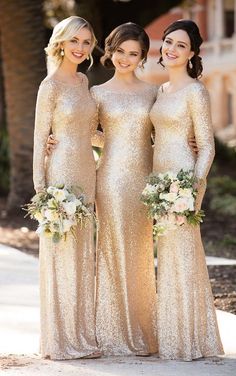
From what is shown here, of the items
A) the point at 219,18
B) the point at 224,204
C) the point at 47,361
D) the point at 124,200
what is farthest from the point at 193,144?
the point at 219,18

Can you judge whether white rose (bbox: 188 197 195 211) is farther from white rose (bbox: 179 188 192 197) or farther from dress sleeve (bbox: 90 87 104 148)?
dress sleeve (bbox: 90 87 104 148)

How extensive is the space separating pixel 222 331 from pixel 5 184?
11527 millimetres

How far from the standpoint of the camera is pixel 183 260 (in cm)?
763

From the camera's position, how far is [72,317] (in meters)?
7.62

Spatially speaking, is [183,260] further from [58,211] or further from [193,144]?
[58,211]

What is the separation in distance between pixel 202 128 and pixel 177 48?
0.57 metres

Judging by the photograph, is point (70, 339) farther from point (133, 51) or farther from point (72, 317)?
point (133, 51)

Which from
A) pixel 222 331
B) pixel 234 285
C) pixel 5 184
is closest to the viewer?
pixel 222 331

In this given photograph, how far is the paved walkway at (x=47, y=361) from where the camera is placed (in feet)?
23.3

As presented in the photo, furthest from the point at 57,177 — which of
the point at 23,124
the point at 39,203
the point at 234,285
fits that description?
the point at 23,124

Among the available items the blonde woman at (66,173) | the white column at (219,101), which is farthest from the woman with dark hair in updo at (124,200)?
the white column at (219,101)

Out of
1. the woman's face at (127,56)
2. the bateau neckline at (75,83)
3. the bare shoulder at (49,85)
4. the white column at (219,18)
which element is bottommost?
the bare shoulder at (49,85)

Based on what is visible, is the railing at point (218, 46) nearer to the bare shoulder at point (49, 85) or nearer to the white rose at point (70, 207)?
the bare shoulder at point (49, 85)

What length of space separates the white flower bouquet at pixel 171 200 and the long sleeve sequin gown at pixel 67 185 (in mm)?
491
